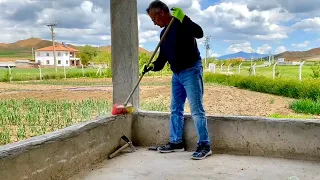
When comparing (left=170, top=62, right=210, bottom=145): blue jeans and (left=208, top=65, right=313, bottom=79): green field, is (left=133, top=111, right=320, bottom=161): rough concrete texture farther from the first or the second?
(left=208, top=65, right=313, bottom=79): green field

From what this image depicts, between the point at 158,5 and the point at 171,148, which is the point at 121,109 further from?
the point at 158,5

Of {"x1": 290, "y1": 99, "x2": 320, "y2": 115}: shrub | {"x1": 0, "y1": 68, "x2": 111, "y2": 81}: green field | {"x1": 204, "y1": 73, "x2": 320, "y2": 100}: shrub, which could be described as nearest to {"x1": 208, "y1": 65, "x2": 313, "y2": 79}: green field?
{"x1": 204, "y1": 73, "x2": 320, "y2": 100}: shrub

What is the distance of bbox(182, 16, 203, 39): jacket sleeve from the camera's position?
2.86m

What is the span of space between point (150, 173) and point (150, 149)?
26.0 inches

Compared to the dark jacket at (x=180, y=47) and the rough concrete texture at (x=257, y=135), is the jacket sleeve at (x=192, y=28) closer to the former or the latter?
the dark jacket at (x=180, y=47)

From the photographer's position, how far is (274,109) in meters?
7.80

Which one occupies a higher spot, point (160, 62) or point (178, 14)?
point (178, 14)

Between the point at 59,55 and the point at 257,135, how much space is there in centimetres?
2081

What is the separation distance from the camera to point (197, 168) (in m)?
2.84

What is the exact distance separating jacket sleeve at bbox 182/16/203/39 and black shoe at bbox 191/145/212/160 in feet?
2.69

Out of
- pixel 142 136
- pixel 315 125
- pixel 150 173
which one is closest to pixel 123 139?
pixel 142 136

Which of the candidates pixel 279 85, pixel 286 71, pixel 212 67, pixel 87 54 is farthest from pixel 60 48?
pixel 279 85

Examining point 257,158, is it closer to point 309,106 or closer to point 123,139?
point 123,139

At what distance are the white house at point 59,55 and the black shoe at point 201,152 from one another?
18.3m
